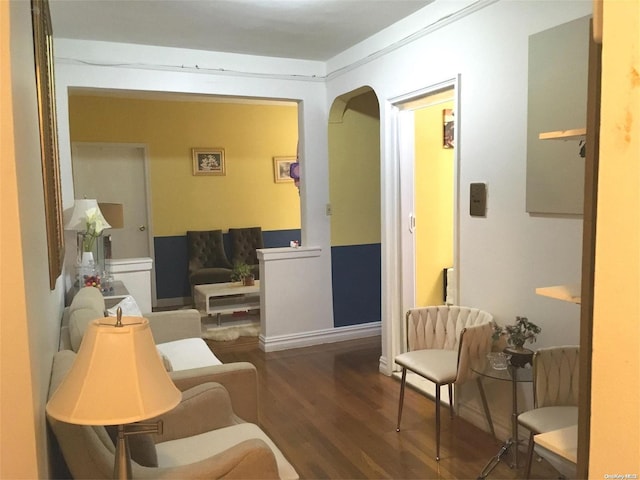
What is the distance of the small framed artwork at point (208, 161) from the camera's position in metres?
6.93

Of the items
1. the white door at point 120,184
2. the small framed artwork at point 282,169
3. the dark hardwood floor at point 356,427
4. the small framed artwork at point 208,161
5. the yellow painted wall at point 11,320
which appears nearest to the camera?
the yellow painted wall at point 11,320

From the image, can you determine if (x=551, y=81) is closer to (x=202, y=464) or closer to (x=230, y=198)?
(x=202, y=464)

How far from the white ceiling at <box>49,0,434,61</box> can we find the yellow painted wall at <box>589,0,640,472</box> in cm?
288

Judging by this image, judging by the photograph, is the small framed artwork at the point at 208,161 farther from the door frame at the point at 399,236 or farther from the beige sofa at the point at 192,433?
the beige sofa at the point at 192,433

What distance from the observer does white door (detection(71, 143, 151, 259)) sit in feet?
21.3

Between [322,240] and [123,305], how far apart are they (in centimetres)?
216

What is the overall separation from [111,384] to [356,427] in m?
2.17

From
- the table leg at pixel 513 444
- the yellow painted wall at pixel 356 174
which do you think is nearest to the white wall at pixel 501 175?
the table leg at pixel 513 444

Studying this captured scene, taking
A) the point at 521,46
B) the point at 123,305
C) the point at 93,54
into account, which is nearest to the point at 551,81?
the point at 521,46

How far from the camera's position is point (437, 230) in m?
4.80

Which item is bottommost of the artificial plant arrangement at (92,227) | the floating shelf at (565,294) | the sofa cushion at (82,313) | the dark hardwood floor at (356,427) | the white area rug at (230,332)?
the dark hardwood floor at (356,427)

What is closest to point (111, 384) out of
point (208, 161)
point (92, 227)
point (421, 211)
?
point (92, 227)

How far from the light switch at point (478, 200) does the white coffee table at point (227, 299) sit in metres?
3.03

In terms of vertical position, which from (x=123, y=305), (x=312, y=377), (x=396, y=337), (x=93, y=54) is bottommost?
(x=312, y=377)
